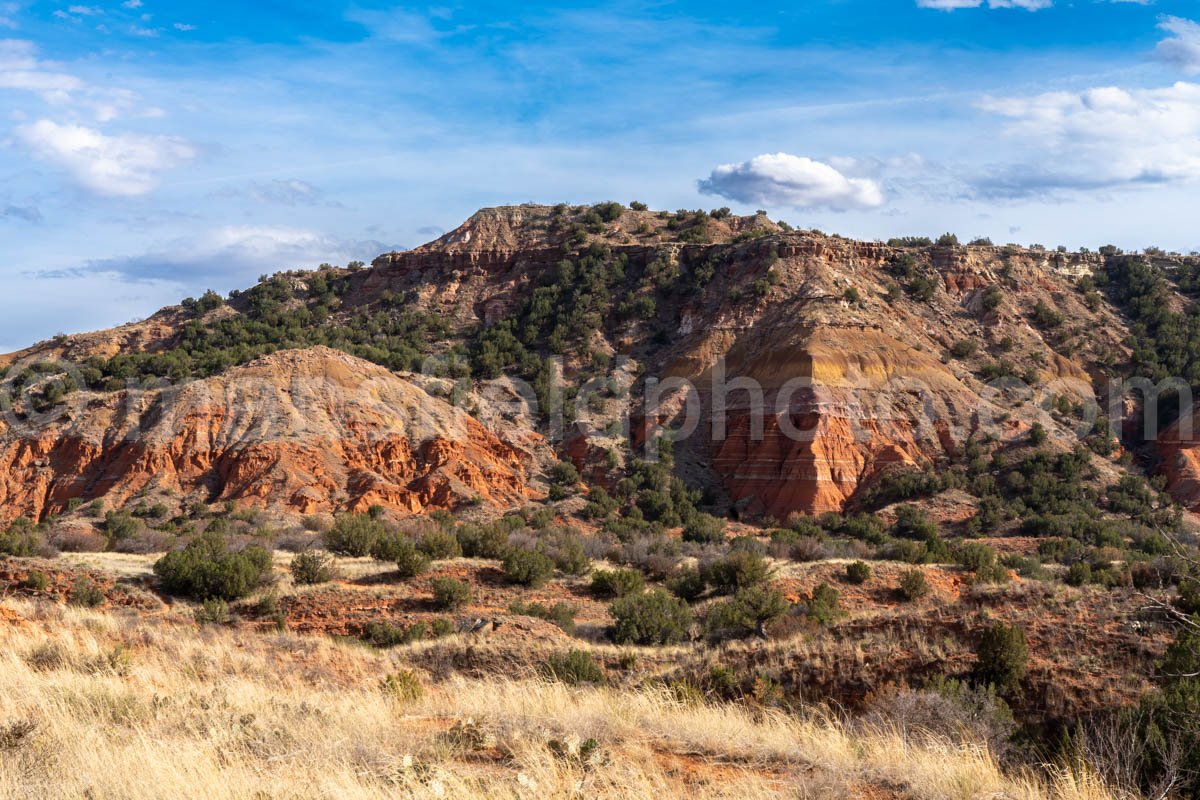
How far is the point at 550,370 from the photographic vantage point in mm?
53438

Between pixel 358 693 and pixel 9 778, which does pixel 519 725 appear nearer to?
pixel 358 693

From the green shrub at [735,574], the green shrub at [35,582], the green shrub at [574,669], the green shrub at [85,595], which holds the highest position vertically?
the green shrub at [35,582]

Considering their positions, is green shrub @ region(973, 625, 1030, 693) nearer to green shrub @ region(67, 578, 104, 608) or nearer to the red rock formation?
green shrub @ region(67, 578, 104, 608)

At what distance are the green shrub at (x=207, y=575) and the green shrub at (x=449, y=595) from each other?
3946 millimetres

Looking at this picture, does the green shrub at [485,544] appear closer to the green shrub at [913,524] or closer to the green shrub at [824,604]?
the green shrub at [824,604]

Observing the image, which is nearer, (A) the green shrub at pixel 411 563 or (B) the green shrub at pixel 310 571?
(B) the green shrub at pixel 310 571

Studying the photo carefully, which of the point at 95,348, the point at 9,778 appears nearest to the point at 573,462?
the point at 95,348

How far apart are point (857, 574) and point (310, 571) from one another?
44.9 ft

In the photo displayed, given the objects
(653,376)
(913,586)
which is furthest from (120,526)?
(653,376)

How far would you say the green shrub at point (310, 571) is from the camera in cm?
2073

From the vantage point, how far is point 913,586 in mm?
23297

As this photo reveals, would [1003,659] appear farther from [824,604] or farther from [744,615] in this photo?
[824,604]

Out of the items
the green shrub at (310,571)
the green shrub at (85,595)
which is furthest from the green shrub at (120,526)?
the green shrub at (310,571)

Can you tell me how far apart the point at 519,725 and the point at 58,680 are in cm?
480
